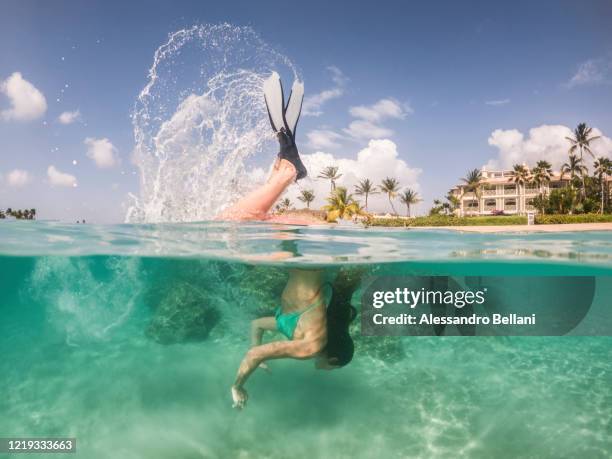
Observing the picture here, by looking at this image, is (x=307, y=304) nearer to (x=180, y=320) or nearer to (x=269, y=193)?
(x=269, y=193)

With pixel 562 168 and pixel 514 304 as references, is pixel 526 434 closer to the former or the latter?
pixel 514 304

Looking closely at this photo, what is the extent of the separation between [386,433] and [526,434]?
3.40 m

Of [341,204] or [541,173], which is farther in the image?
[541,173]

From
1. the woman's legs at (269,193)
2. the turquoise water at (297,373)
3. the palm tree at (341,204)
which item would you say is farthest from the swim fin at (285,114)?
the palm tree at (341,204)

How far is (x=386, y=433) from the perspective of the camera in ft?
30.7

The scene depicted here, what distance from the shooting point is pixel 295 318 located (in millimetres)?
6914

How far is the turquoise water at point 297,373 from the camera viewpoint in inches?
366

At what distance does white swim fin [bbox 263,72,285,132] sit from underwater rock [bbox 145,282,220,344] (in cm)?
869

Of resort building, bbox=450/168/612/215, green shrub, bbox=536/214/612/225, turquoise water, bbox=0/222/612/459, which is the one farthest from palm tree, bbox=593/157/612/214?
turquoise water, bbox=0/222/612/459

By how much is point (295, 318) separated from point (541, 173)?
82491mm

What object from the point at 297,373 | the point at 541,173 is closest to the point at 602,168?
the point at 541,173

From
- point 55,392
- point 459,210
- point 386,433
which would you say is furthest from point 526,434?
point 459,210

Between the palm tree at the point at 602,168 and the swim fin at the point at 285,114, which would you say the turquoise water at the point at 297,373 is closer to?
the swim fin at the point at 285,114

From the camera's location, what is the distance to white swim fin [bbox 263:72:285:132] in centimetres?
676
